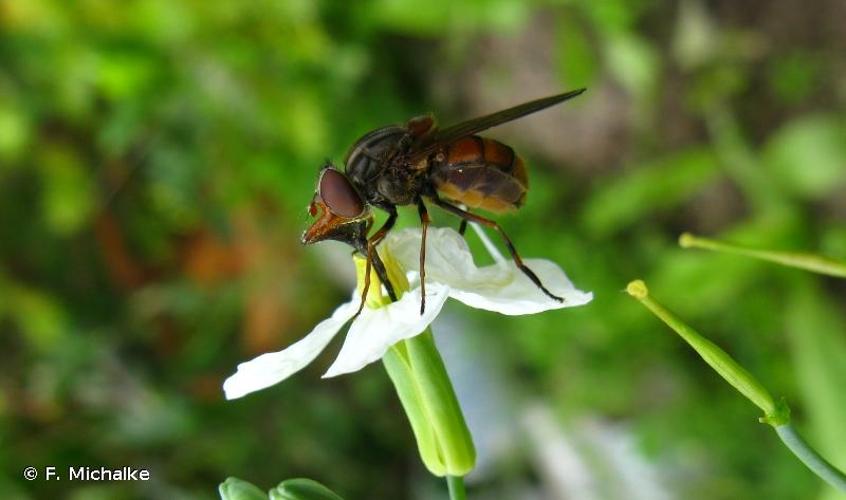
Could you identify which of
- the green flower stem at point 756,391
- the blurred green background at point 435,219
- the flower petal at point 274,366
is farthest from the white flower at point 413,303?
the blurred green background at point 435,219

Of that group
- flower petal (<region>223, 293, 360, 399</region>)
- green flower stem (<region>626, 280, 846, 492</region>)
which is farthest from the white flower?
green flower stem (<region>626, 280, 846, 492</region>)

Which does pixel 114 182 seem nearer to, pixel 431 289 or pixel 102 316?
pixel 102 316

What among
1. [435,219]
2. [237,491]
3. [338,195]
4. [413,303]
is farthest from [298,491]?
[435,219]

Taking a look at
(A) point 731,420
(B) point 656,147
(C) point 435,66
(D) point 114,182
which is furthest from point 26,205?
(A) point 731,420

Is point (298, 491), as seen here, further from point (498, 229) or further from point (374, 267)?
point (498, 229)

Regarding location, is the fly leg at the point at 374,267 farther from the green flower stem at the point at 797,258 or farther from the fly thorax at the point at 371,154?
the green flower stem at the point at 797,258

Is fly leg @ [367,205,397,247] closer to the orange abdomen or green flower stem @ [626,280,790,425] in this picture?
the orange abdomen
